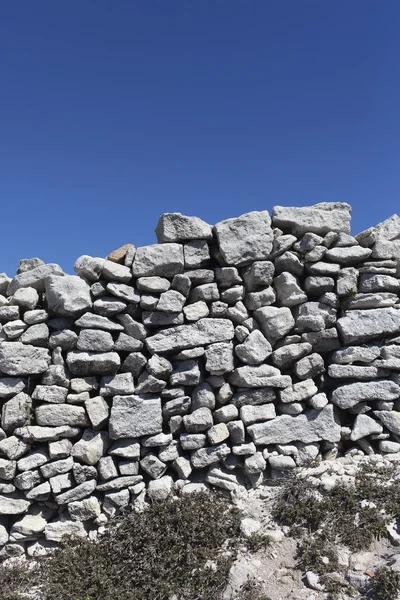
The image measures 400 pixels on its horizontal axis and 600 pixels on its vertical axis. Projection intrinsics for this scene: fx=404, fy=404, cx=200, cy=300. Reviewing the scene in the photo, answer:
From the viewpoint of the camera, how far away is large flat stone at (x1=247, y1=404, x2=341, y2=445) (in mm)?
5348

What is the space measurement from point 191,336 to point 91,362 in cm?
132

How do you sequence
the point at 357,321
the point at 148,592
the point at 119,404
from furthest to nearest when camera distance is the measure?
the point at 357,321 < the point at 119,404 < the point at 148,592

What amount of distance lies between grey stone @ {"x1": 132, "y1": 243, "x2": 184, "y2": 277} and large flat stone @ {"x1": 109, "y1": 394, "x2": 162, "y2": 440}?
164 cm

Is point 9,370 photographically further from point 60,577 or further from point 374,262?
point 374,262

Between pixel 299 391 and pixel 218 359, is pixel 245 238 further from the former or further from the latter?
pixel 299 391

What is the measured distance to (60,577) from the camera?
14.1 ft

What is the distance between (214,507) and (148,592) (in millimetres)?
1139

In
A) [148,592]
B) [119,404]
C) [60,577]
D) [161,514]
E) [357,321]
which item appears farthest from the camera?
[357,321]

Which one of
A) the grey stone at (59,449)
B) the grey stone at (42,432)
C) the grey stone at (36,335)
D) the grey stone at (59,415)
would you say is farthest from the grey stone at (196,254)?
the grey stone at (59,449)

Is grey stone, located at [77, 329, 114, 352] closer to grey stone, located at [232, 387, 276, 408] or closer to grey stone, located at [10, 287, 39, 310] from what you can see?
grey stone, located at [10, 287, 39, 310]

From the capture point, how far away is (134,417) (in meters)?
5.14

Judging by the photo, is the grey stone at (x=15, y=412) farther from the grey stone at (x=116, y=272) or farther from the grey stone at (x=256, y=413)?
the grey stone at (x=256, y=413)

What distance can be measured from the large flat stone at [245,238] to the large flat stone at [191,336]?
88cm

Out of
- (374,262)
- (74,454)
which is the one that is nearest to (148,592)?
(74,454)
